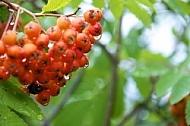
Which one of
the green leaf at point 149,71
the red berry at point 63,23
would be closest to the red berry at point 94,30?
the red berry at point 63,23

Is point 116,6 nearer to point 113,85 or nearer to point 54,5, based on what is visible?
point 54,5

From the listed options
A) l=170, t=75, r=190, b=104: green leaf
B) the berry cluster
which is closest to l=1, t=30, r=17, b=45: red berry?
the berry cluster

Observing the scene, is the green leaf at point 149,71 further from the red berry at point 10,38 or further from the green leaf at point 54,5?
the red berry at point 10,38

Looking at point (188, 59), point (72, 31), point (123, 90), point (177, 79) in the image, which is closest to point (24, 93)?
point (72, 31)

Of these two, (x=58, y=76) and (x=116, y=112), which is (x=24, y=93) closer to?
(x=58, y=76)

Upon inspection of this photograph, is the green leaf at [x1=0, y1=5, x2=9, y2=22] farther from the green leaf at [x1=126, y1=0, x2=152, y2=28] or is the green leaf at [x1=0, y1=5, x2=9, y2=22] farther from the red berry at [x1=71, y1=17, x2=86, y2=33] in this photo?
the green leaf at [x1=126, y1=0, x2=152, y2=28]

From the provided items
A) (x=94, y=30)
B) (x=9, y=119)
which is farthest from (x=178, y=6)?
(x=9, y=119)
